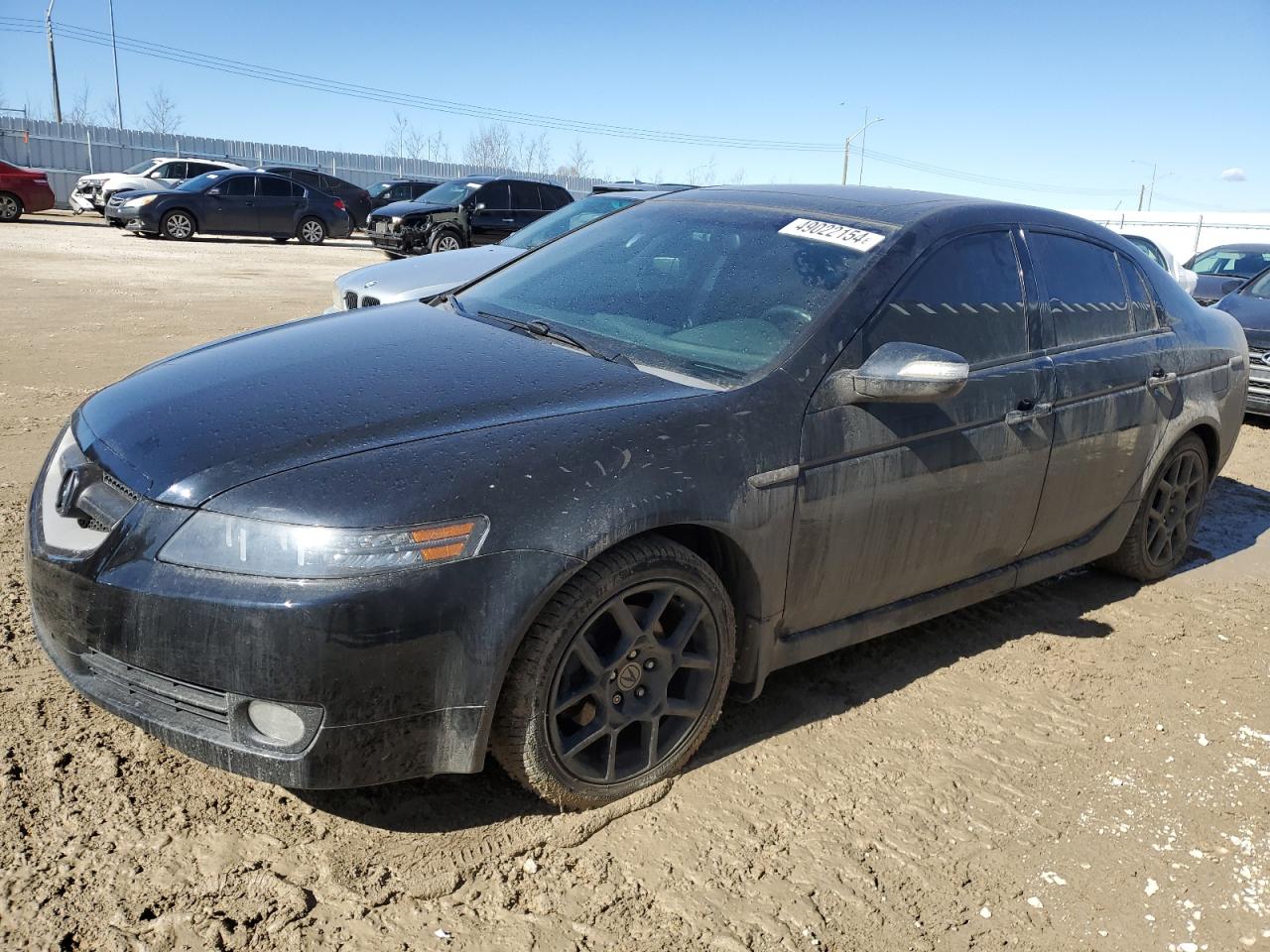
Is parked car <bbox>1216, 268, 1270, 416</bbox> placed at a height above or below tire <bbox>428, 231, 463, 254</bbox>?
above

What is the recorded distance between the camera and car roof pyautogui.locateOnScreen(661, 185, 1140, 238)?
3.62 meters

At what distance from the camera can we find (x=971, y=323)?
359 cm

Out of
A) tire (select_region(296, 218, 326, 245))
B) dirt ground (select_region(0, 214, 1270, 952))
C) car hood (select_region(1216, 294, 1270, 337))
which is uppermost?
car hood (select_region(1216, 294, 1270, 337))

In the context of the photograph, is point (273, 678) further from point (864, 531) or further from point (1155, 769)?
point (1155, 769)

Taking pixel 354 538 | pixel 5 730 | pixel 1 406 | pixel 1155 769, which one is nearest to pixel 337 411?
pixel 354 538

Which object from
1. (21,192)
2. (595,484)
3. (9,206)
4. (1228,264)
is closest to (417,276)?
(595,484)

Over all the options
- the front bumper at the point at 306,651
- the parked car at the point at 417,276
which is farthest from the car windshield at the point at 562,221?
the front bumper at the point at 306,651

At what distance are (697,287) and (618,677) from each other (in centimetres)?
137

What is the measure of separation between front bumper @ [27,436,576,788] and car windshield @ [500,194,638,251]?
651 cm

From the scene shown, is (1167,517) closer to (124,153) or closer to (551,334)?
(551,334)

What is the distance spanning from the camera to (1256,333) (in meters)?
9.18

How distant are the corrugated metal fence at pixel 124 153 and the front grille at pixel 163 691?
34163 millimetres

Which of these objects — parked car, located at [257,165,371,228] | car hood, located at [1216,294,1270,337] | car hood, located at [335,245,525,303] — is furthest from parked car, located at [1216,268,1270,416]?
parked car, located at [257,165,371,228]

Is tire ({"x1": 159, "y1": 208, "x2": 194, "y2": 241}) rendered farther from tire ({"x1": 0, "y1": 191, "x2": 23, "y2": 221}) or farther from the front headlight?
the front headlight
